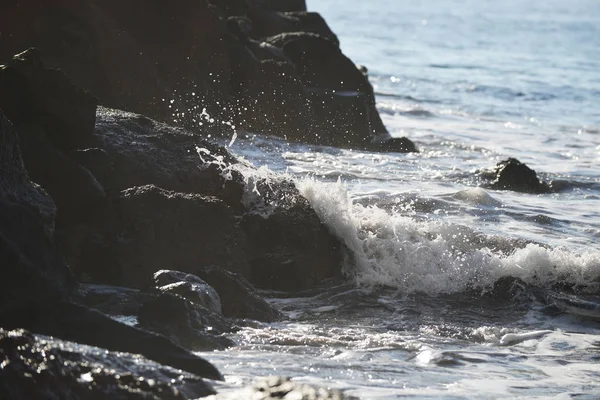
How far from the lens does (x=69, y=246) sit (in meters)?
7.16

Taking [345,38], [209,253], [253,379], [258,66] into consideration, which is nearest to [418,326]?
[209,253]

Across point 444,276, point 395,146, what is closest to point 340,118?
point 395,146

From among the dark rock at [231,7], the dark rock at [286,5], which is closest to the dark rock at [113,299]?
the dark rock at [231,7]

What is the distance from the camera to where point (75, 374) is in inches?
174

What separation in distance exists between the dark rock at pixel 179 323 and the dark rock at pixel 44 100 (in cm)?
221

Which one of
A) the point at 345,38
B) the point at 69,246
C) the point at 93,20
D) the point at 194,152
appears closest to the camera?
the point at 69,246

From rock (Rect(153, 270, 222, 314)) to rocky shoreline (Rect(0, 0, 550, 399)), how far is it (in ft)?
0.04

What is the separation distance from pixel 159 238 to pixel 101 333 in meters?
2.32

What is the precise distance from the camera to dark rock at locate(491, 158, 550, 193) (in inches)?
538

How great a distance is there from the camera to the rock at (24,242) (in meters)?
5.29

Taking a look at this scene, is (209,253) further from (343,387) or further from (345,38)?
(345,38)

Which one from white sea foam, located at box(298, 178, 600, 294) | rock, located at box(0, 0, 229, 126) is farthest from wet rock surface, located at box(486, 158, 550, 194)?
white sea foam, located at box(298, 178, 600, 294)

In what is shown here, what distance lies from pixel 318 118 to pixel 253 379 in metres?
11.0

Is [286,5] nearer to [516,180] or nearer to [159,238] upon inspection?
[516,180]
